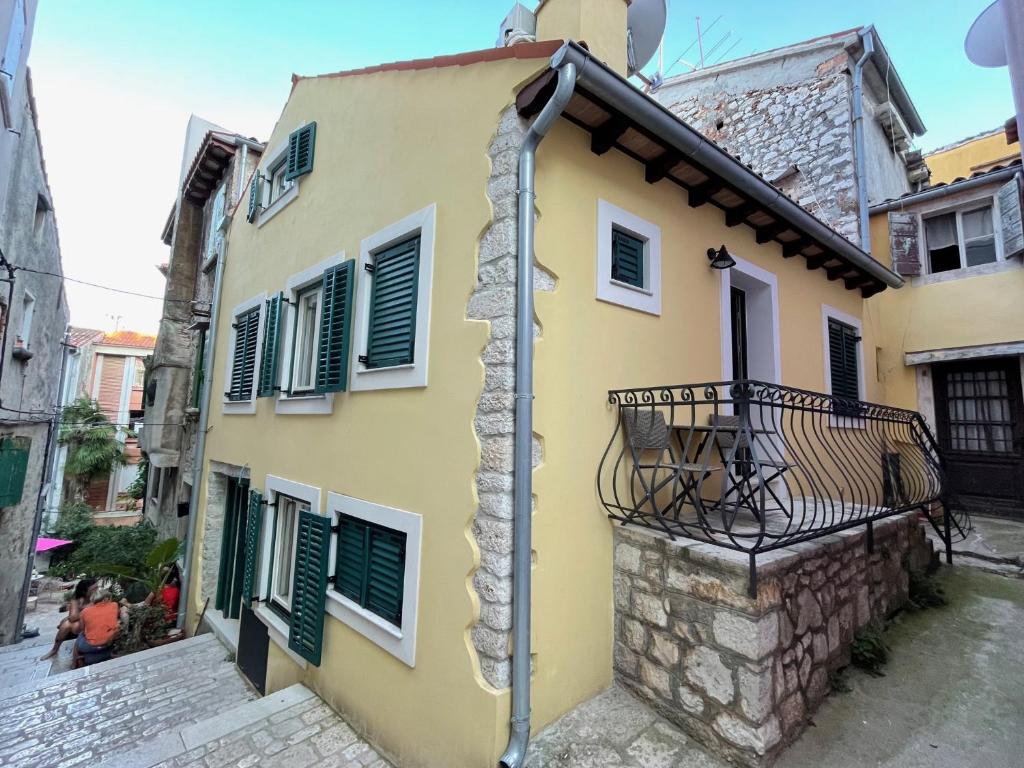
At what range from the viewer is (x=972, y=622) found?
4.07 m

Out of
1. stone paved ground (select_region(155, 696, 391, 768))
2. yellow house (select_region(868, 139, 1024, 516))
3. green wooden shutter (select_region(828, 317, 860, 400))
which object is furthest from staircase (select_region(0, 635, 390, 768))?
yellow house (select_region(868, 139, 1024, 516))

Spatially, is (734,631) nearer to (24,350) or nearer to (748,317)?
(748,317)

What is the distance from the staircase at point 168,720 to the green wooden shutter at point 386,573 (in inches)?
44.3

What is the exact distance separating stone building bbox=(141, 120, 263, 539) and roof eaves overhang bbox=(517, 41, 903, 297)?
8234 millimetres

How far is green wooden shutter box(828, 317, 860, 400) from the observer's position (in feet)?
21.1

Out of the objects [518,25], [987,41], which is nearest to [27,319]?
[518,25]

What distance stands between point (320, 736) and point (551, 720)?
2.27 metres

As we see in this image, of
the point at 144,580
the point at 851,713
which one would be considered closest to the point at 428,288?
the point at 851,713

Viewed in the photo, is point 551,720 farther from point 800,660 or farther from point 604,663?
point 800,660

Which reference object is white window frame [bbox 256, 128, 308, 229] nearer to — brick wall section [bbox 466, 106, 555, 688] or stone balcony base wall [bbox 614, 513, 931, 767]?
brick wall section [bbox 466, 106, 555, 688]

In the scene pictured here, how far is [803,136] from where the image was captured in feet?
29.3

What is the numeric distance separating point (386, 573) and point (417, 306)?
2.29 metres

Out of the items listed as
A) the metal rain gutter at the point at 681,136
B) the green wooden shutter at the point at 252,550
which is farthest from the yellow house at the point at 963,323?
the green wooden shutter at the point at 252,550

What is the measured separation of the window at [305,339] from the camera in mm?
5801
